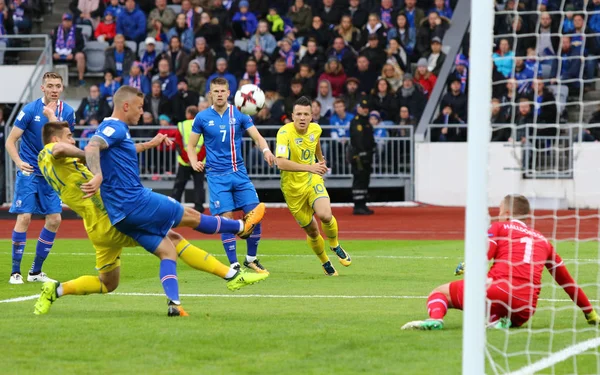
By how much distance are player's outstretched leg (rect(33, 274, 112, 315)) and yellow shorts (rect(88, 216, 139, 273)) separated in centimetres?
8

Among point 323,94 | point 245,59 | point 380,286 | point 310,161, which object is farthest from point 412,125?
point 380,286

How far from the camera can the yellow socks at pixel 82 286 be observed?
8361mm

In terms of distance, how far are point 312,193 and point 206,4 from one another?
16.0 m

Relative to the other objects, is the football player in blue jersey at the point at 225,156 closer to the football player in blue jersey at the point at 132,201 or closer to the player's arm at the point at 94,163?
the football player in blue jersey at the point at 132,201

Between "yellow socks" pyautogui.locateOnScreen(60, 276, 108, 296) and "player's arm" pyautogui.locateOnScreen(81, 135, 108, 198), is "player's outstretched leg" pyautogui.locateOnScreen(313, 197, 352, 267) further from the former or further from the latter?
"player's arm" pyautogui.locateOnScreen(81, 135, 108, 198)

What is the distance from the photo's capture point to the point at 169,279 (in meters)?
8.10

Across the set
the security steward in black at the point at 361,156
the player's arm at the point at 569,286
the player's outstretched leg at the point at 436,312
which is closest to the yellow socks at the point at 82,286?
the player's outstretched leg at the point at 436,312

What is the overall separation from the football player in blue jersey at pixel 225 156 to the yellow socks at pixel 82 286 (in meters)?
3.48

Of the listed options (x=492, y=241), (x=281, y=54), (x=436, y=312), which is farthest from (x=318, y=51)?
(x=436, y=312)

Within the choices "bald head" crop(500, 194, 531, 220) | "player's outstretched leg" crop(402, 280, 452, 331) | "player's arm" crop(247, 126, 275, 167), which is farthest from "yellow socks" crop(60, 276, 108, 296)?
"bald head" crop(500, 194, 531, 220)

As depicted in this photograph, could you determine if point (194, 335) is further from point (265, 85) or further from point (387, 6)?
point (387, 6)

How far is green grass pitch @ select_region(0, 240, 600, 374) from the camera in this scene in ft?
20.2

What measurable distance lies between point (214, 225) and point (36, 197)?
3319 millimetres

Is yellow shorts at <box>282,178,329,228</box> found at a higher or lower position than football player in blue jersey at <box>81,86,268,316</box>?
lower
